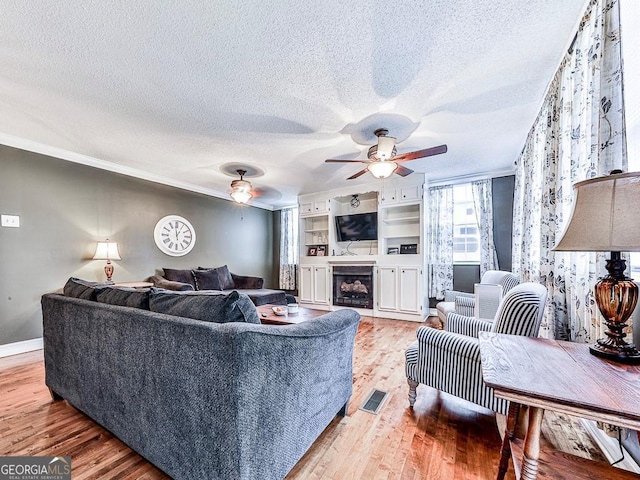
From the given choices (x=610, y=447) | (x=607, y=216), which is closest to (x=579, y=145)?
(x=607, y=216)

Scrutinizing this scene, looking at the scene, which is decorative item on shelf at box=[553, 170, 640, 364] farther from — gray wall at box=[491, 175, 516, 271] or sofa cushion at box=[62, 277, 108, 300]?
gray wall at box=[491, 175, 516, 271]

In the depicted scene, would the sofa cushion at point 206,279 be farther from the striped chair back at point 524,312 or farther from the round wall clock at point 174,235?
the striped chair back at point 524,312

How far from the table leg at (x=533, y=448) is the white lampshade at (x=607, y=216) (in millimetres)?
641

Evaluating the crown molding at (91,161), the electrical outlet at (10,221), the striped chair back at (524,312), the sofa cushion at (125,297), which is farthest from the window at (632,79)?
the electrical outlet at (10,221)

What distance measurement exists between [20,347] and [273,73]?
4.28m

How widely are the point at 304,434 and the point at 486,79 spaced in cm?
281

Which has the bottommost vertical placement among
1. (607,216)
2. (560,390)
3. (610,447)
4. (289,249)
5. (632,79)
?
(610,447)

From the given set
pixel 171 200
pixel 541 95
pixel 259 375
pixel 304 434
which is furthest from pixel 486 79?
pixel 171 200

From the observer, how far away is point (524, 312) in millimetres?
1453

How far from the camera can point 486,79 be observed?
214 centimetres

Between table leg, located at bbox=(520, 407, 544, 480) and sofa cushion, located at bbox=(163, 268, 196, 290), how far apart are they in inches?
186

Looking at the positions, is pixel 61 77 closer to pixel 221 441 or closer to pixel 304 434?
pixel 221 441

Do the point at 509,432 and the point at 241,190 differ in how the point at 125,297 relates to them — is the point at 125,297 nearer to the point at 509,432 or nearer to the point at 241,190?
the point at 509,432

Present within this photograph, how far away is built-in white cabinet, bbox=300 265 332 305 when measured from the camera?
5.57 m
